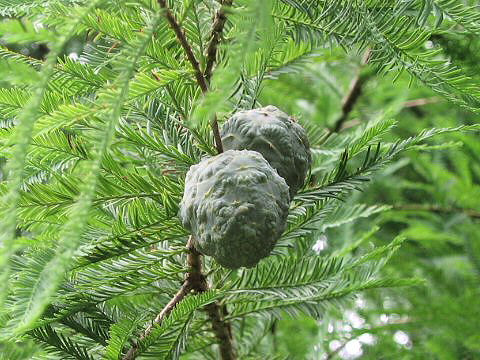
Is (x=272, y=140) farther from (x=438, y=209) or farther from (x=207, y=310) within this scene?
Result: (x=438, y=209)

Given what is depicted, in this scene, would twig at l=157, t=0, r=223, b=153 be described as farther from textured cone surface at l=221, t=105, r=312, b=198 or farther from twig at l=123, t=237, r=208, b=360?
twig at l=123, t=237, r=208, b=360

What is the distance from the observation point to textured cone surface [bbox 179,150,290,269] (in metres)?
0.81

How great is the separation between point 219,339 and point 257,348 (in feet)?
0.84

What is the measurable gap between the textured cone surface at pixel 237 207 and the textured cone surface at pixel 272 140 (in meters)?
0.06

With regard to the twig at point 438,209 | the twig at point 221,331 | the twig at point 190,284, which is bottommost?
the twig at point 438,209

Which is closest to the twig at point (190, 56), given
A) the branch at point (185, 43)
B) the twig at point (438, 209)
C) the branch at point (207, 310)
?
the branch at point (185, 43)

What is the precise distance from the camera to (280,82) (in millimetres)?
2266

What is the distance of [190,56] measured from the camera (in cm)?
89

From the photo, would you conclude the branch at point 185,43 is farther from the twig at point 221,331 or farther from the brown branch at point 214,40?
the twig at point 221,331

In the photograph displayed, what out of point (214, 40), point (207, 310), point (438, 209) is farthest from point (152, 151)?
point (438, 209)

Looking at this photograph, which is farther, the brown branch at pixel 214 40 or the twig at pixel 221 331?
the twig at pixel 221 331

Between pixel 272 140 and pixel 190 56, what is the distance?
0.54ft

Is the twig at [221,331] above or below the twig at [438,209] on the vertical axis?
above

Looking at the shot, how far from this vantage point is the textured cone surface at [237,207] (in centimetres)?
81
